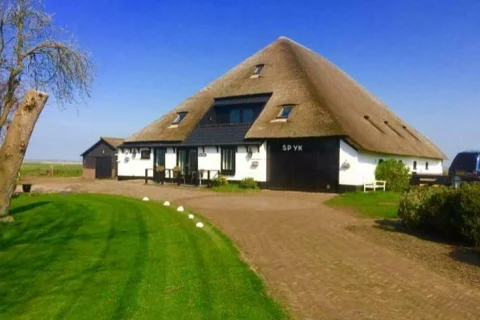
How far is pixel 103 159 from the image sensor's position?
40250mm

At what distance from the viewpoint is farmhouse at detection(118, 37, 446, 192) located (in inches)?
917

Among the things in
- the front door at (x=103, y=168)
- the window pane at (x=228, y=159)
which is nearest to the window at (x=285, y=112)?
the window pane at (x=228, y=159)

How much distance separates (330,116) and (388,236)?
1404cm

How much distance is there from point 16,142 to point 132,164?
70.4 feet

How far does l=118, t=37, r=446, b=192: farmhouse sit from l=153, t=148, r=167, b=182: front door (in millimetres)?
79

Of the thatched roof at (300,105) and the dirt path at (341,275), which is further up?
the thatched roof at (300,105)

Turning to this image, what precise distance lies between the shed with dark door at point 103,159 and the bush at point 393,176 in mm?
25731

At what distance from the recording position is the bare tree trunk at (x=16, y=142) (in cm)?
1131

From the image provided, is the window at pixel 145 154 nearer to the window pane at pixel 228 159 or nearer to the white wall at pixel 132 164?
the white wall at pixel 132 164

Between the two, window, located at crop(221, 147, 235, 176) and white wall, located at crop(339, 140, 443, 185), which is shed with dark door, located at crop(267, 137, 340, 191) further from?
window, located at crop(221, 147, 235, 176)

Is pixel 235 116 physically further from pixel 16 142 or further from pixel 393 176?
pixel 16 142

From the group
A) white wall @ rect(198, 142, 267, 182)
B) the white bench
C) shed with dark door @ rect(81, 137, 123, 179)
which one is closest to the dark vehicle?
the white bench

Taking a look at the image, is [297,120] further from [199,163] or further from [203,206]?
[203,206]

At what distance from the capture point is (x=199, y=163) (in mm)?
28109
